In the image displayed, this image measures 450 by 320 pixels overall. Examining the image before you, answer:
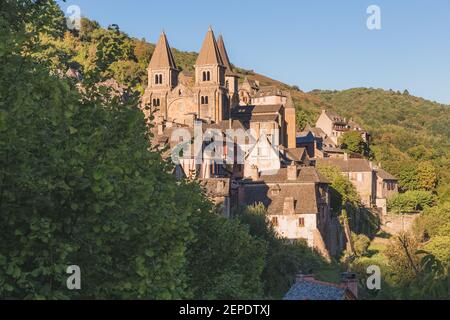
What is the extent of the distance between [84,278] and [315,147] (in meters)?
99.8

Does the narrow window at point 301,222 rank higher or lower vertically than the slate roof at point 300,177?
A: lower

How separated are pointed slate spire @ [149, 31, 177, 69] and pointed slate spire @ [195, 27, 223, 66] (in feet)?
15.3

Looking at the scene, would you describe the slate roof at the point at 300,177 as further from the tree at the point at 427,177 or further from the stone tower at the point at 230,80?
the stone tower at the point at 230,80

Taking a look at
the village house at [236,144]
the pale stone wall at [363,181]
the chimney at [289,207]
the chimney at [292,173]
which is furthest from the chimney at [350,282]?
the pale stone wall at [363,181]

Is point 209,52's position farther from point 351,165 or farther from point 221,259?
point 221,259

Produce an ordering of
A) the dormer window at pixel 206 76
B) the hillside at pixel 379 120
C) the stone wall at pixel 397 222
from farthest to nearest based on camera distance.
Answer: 1. the hillside at pixel 379 120
2. the dormer window at pixel 206 76
3. the stone wall at pixel 397 222

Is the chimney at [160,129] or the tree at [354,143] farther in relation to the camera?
the tree at [354,143]

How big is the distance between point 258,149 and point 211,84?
23.4 m

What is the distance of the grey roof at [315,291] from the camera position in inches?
1250

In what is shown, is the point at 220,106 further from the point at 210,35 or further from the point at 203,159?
the point at 203,159

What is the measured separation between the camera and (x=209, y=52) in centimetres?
10675

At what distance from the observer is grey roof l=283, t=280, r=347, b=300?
104 feet

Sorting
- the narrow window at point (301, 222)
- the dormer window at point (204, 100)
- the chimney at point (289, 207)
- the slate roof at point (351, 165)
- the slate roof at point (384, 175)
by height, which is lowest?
the narrow window at point (301, 222)
